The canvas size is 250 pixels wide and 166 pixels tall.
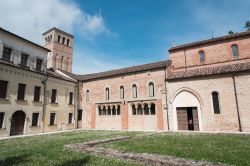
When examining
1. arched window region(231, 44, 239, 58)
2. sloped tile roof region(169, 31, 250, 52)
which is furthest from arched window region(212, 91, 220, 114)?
sloped tile roof region(169, 31, 250, 52)

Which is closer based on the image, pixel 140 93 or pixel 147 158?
pixel 147 158

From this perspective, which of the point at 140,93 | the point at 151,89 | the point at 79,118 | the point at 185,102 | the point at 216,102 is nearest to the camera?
the point at 216,102

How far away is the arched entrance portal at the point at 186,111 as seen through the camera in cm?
2147

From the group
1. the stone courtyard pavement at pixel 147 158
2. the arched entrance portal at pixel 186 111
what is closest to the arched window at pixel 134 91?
the arched entrance portal at pixel 186 111

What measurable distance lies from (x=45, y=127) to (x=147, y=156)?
20.1 metres

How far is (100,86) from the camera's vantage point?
29.7 m

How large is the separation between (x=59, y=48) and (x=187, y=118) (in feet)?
119

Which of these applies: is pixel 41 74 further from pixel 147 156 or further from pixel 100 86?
pixel 147 156

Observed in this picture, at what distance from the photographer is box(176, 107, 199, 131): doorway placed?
21516 mm

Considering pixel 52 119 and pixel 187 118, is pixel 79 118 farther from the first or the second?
pixel 187 118

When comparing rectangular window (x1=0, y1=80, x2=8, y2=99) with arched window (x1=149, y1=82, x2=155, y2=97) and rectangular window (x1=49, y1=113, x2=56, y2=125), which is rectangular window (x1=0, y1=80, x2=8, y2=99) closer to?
rectangular window (x1=49, y1=113, x2=56, y2=125)

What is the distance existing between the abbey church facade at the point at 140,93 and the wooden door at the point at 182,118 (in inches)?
4.4

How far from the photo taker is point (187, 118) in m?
22.4

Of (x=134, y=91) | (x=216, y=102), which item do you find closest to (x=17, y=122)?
(x=134, y=91)
